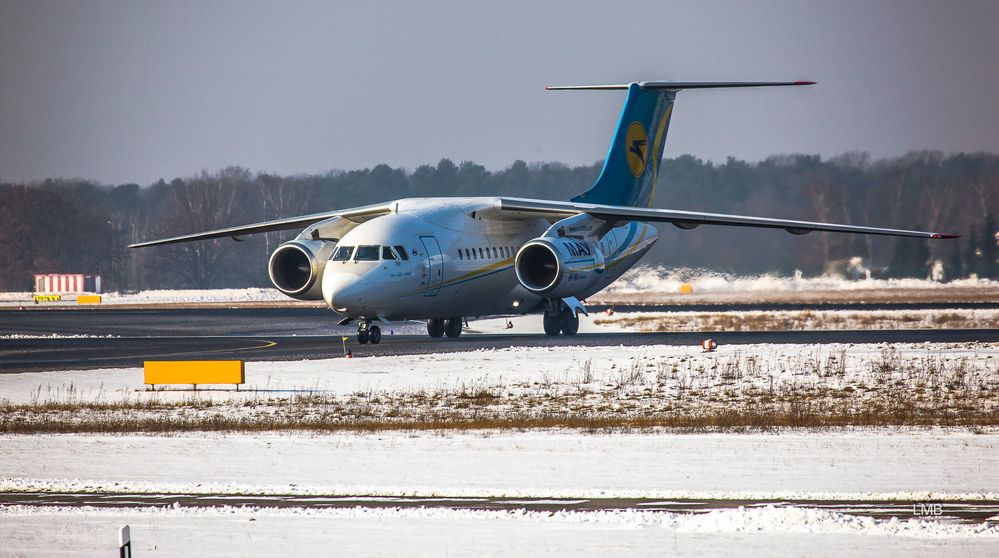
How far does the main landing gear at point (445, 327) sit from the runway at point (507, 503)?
75.9 feet

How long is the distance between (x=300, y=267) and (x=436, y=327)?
4310 mm

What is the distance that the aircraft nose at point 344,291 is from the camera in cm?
2986

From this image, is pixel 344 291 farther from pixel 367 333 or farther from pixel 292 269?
pixel 292 269

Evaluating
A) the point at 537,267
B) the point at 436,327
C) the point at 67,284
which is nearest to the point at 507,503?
the point at 537,267

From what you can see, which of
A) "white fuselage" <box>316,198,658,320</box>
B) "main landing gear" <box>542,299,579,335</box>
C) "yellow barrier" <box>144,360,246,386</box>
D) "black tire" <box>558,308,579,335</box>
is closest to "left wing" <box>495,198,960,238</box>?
"white fuselage" <box>316,198,658,320</box>

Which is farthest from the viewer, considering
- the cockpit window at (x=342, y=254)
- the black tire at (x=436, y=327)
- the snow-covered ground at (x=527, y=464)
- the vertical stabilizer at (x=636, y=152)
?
the vertical stabilizer at (x=636, y=152)

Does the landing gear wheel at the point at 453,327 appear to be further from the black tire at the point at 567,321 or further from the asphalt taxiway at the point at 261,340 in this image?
the black tire at the point at 567,321

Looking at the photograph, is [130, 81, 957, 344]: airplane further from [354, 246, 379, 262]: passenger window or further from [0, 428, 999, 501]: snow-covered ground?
[0, 428, 999, 501]: snow-covered ground

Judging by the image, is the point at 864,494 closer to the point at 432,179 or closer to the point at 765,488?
the point at 765,488

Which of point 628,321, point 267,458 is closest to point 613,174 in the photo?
point 628,321

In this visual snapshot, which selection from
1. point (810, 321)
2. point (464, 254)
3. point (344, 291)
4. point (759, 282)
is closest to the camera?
point (344, 291)

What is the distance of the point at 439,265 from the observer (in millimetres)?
32062

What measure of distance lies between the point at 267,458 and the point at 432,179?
224ft

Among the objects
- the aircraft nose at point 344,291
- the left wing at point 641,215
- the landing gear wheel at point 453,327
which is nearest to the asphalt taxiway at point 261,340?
the landing gear wheel at point 453,327
